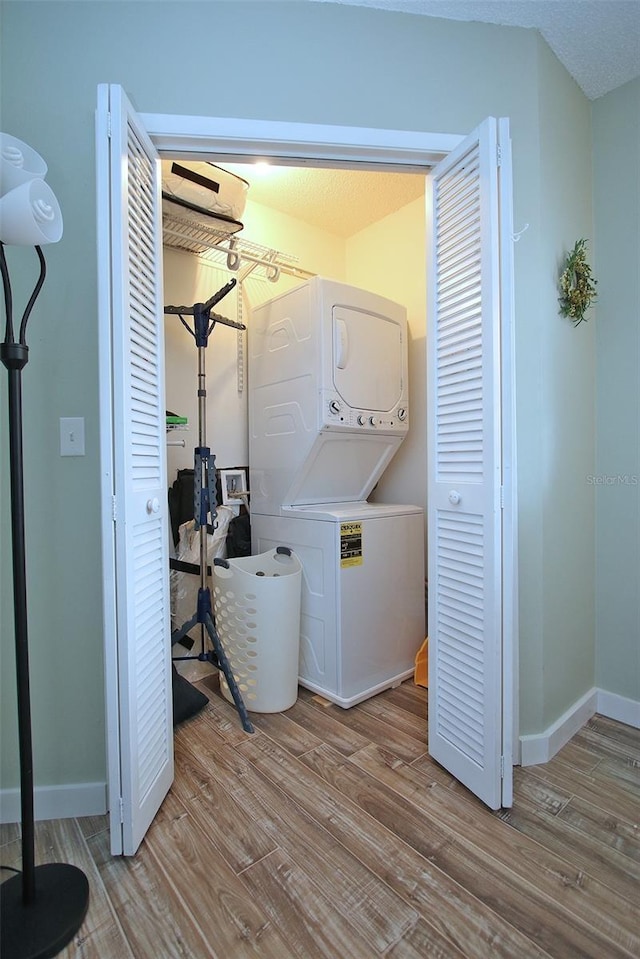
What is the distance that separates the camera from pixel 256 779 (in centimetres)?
156

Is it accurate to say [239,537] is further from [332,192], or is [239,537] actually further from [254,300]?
[332,192]

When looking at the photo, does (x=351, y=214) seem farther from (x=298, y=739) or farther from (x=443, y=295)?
(x=298, y=739)

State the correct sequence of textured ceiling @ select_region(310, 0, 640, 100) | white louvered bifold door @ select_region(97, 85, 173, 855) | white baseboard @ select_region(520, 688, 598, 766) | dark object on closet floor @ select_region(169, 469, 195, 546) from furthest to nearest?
1. dark object on closet floor @ select_region(169, 469, 195, 546)
2. white baseboard @ select_region(520, 688, 598, 766)
3. textured ceiling @ select_region(310, 0, 640, 100)
4. white louvered bifold door @ select_region(97, 85, 173, 855)

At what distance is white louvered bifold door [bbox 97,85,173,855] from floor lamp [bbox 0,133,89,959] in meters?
0.15

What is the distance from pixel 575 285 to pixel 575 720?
1733mm

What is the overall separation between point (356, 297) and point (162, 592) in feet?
5.33

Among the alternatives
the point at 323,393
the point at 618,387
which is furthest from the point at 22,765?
the point at 618,387

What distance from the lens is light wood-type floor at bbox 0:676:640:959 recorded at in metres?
1.01

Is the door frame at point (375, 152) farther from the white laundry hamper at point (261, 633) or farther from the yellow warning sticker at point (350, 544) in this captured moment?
the white laundry hamper at point (261, 633)

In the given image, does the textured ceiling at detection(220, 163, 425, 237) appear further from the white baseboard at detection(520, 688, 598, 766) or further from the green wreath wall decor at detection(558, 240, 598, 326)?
the white baseboard at detection(520, 688, 598, 766)

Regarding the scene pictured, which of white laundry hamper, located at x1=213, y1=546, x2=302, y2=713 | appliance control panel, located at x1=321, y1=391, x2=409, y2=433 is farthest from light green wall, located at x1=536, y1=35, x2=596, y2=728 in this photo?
white laundry hamper, located at x1=213, y1=546, x2=302, y2=713

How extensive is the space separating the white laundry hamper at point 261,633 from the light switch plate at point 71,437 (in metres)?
0.88

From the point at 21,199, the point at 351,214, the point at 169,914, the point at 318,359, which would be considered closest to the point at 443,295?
the point at 318,359

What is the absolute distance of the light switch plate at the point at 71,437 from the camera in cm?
139
